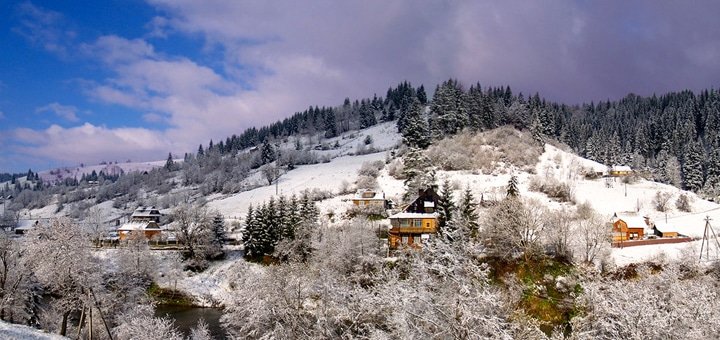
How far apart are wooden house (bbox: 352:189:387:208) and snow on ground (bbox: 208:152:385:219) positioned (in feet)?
46.8

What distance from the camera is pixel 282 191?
10156 cm

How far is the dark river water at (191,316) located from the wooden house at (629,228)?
165 ft

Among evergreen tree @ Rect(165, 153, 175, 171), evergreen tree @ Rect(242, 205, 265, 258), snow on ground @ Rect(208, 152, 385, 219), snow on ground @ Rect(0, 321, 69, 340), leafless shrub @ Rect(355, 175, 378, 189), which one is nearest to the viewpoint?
snow on ground @ Rect(0, 321, 69, 340)

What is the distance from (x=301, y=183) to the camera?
4205 inches

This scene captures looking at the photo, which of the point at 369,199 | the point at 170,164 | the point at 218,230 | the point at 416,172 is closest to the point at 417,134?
the point at 416,172

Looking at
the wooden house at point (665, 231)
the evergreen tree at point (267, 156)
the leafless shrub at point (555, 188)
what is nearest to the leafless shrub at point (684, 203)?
the wooden house at point (665, 231)

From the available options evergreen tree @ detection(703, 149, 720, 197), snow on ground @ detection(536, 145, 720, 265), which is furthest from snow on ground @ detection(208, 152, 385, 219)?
evergreen tree @ detection(703, 149, 720, 197)

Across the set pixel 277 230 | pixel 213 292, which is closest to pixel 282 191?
pixel 277 230

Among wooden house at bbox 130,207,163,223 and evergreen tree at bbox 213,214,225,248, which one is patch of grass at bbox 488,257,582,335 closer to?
evergreen tree at bbox 213,214,225,248

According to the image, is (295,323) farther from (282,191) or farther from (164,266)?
(282,191)

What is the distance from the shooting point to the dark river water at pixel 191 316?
42166 mm

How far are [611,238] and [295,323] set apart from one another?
45.4m

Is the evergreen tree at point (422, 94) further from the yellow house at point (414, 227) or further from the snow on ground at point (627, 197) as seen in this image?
the yellow house at point (414, 227)

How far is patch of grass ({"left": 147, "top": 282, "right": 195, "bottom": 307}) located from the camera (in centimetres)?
5356
